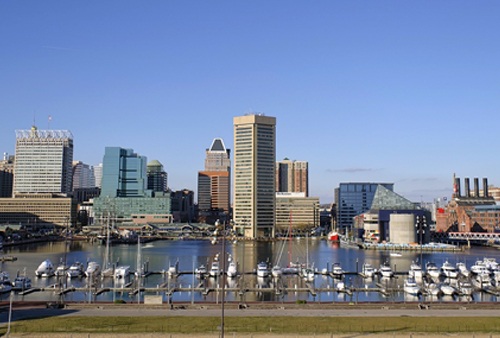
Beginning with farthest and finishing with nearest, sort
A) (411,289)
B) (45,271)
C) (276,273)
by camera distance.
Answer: (45,271) < (276,273) < (411,289)

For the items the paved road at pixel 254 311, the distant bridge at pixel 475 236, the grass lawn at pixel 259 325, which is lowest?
the paved road at pixel 254 311

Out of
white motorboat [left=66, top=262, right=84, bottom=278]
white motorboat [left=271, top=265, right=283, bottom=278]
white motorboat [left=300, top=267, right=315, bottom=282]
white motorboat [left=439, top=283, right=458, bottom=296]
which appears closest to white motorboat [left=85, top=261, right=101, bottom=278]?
white motorboat [left=66, top=262, right=84, bottom=278]

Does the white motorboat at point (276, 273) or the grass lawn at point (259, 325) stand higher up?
the grass lawn at point (259, 325)

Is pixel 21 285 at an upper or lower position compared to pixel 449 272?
lower

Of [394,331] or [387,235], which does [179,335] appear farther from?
[387,235]

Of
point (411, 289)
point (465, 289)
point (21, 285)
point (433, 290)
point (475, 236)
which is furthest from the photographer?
point (475, 236)

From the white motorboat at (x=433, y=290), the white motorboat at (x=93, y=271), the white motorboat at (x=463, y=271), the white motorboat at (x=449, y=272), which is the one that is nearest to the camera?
the white motorboat at (x=433, y=290)

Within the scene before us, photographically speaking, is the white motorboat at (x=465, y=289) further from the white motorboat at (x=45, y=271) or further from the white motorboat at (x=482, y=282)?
the white motorboat at (x=45, y=271)

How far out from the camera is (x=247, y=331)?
37.9m

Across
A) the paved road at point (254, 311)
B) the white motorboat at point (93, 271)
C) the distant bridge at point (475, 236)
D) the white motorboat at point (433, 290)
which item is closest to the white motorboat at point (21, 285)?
the white motorboat at point (93, 271)

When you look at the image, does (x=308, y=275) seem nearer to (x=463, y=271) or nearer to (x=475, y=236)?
(x=463, y=271)

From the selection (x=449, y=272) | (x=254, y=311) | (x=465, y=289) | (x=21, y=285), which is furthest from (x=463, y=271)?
(x=21, y=285)

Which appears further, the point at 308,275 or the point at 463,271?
the point at 463,271

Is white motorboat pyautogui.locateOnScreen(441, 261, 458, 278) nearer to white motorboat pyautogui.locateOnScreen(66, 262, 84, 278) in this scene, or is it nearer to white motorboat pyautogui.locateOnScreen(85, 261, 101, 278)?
white motorboat pyautogui.locateOnScreen(85, 261, 101, 278)
